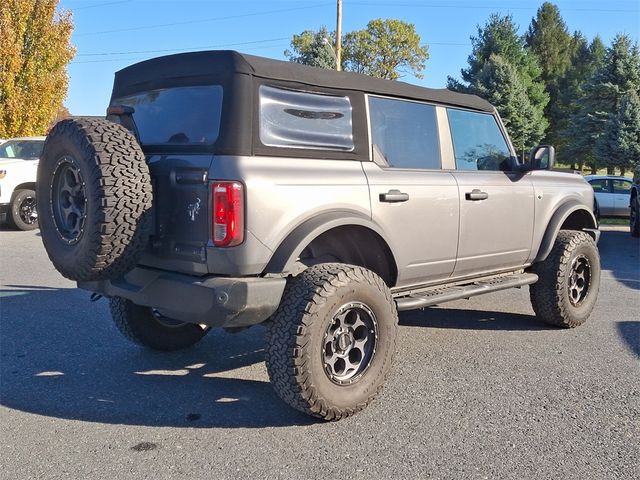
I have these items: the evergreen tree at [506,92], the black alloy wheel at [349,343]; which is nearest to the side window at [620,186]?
the evergreen tree at [506,92]

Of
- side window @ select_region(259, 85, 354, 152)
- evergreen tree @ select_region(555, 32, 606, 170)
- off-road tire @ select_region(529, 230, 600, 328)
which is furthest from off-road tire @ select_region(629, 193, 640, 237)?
evergreen tree @ select_region(555, 32, 606, 170)

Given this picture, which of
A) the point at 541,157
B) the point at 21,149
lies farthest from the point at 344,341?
the point at 21,149

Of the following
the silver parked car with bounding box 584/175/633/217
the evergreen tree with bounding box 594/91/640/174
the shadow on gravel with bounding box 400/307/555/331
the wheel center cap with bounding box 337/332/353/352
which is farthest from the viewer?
the evergreen tree with bounding box 594/91/640/174

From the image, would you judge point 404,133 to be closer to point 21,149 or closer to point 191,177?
point 191,177

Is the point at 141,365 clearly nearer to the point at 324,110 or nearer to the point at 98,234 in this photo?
the point at 98,234

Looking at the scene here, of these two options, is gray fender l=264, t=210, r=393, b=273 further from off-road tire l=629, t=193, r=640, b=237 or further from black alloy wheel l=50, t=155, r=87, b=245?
off-road tire l=629, t=193, r=640, b=237

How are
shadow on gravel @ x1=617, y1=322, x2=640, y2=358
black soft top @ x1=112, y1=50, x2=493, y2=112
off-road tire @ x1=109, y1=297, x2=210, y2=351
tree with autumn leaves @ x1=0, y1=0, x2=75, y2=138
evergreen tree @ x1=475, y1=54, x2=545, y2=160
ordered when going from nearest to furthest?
black soft top @ x1=112, y1=50, x2=493, y2=112, off-road tire @ x1=109, y1=297, x2=210, y2=351, shadow on gravel @ x1=617, y1=322, x2=640, y2=358, tree with autumn leaves @ x1=0, y1=0, x2=75, y2=138, evergreen tree @ x1=475, y1=54, x2=545, y2=160

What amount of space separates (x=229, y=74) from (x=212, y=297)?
4.15 feet

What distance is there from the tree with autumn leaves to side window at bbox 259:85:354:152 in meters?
20.4

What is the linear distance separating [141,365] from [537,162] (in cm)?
353

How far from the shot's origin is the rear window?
3.68 m

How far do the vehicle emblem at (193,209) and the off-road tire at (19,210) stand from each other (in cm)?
1044

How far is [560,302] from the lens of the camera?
18.4ft

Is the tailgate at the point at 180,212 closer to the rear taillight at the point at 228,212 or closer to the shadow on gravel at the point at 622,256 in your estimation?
the rear taillight at the point at 228,212
